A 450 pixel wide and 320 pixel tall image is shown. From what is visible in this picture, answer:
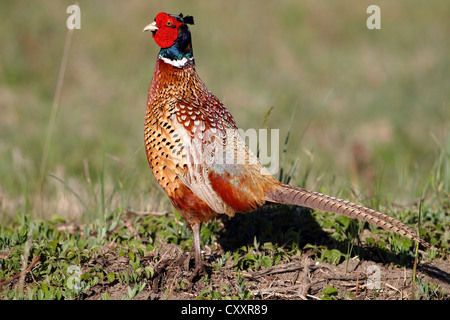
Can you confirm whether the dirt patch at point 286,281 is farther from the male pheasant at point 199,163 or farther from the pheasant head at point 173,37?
the pheasant head at point 173,37

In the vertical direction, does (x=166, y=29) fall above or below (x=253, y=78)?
above

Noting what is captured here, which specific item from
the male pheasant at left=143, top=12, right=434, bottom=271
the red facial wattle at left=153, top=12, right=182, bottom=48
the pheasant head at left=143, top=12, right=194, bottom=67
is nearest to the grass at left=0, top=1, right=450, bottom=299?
the male pheasant at left=143, top=12, right=434, bottom=271

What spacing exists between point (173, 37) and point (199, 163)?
3.09ft

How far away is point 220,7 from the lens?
11023mm

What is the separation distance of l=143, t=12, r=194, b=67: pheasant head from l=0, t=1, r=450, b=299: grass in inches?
30.1

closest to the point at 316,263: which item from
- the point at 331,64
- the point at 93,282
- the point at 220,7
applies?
the point at 93,282

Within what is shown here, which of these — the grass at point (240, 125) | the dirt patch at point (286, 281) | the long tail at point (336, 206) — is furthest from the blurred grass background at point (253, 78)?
the long tail at point (336, 206)

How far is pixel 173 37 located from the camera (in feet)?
11.9

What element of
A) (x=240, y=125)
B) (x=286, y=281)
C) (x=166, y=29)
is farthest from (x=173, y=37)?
(x=240, y=125)

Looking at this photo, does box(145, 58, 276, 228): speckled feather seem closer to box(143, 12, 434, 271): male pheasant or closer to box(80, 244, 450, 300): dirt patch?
box(143, 12, 434, 271): male pheasant

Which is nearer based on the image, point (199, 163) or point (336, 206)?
point (336, 206)

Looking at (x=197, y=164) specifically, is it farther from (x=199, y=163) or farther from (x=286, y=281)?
(x=286, y=281)

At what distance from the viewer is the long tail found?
304 centimetres

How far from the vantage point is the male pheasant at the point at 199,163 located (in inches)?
132
